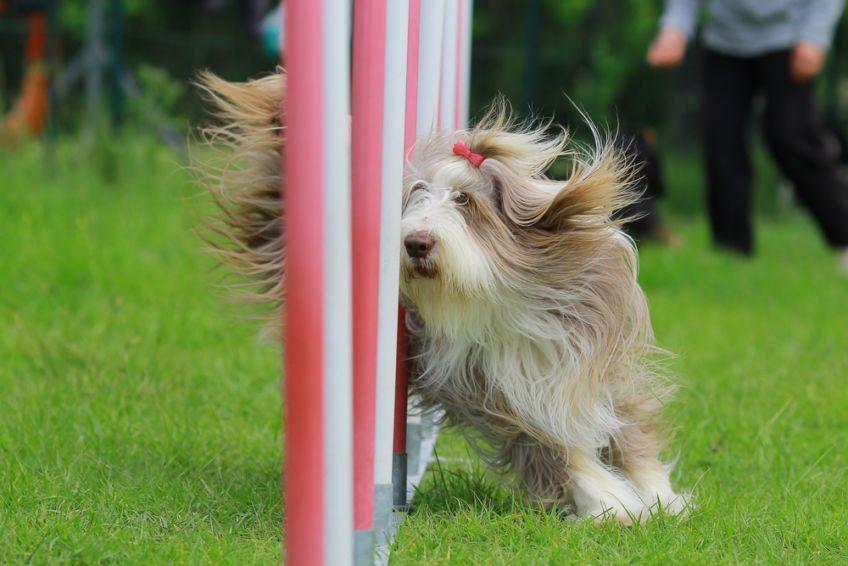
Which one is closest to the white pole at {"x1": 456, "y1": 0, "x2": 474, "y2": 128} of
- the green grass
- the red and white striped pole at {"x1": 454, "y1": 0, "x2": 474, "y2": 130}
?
the red and white striped pole at {"x1": 454, "y1": 0, "x2": 474, "y2": 130}

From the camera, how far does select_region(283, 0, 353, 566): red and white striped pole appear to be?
77.6 inches

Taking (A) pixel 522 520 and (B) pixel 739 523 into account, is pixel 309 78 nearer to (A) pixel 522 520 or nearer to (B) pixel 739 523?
(A) pixel 522 520

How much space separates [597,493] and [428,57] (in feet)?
3.68

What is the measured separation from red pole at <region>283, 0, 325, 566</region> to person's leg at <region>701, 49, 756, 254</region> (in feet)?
17.8

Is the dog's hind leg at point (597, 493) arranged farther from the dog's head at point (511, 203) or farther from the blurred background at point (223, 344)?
the dog's head at point (511, 203)

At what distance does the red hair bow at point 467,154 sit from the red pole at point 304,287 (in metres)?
0.88

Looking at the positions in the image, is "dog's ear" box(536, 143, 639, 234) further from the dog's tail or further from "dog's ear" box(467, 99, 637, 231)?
the dog's tail

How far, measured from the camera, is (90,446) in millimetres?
3297

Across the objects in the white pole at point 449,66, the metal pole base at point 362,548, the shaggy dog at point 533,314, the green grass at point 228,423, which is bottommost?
the green grass at point 228,423

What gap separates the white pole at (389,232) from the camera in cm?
242

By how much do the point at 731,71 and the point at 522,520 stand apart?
4805 millimetres

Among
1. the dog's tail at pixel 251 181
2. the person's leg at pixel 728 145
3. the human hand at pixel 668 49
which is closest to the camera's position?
the dog's tail at pixel 251 181

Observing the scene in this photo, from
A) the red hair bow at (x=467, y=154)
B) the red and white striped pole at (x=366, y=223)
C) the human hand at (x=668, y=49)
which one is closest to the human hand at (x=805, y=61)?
the human hand at (x=668, y=49)

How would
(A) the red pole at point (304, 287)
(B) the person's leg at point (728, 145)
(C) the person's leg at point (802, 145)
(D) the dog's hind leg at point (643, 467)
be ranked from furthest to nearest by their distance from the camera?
1. (B) the person's leg at point (728, 145)
2. (C) the person's leg at point (802, 145)
3. (D) the dog's hind leg at point (643, 467)
4. (A) the red pole at point (304, 287)
